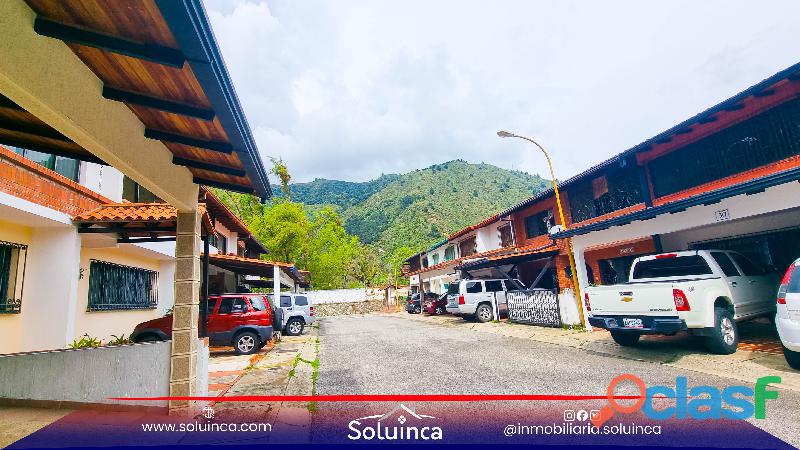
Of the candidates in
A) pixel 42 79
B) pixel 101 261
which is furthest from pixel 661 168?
pixel 101 261

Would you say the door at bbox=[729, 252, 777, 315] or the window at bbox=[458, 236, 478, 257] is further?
the window at bbox=[458, 236, 478, 257]

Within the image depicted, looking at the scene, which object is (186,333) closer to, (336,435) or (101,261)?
(336,435)

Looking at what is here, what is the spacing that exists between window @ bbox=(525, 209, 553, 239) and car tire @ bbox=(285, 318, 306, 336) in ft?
37.8

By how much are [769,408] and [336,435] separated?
15.8ft

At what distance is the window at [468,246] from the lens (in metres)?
26.9

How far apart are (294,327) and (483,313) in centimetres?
817

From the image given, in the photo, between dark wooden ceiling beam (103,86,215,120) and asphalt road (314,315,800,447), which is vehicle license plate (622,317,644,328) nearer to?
asphalt road (314,315,800,447)

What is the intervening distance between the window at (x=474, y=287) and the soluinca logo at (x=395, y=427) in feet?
42.6

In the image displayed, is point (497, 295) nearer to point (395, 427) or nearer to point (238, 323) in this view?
point (238, 323)

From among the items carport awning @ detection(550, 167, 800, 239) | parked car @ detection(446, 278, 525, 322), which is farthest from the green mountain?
carport awning @ detection(550, 167, 800, 239)

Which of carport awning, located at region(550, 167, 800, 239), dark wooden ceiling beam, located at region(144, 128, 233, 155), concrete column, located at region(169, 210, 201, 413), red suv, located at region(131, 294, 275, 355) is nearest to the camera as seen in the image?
dark wooden ceiling beam, located at region(144, 128, 233, 155)

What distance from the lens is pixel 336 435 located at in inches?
160

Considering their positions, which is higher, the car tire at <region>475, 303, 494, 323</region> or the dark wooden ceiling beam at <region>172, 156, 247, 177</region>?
the dark wooden ceiling beam at <region>172, 156, 247, 177</region>

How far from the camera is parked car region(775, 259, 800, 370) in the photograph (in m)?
5.48
